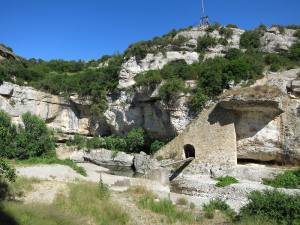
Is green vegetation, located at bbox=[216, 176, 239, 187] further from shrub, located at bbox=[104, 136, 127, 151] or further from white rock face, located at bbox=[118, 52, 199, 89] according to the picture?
white rock face, located at bbox=[118, 52, 199, 89]

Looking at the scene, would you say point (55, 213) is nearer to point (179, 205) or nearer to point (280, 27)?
point (179, 205)

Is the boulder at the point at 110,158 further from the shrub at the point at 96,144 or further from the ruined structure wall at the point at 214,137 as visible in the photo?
the ruined structure wall at the point at 214,137

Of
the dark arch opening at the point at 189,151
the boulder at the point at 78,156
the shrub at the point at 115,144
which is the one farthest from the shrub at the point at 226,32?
the boulder at the point at 78,156

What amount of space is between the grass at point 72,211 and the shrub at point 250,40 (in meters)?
33.3

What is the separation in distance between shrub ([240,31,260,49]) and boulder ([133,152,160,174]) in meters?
20.2

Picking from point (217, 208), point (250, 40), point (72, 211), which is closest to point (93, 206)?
point (72, 211)

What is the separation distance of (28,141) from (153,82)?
577 inches

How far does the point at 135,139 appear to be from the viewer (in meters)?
40.9

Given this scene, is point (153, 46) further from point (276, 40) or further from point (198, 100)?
point (276, 40)

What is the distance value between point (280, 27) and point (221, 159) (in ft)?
79.0

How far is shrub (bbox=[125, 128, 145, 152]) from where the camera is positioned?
A: 41.0 m

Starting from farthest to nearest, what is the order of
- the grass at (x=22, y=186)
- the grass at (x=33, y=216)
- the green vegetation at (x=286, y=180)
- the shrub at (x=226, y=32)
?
the shrub at (x=226, y=32), the green vegetation at (x=286, y=180), the grass at (x=22, y=186), the grass at (x=33, y=216)

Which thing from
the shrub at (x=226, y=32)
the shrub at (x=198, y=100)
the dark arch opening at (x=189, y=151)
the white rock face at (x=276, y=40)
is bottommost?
the dark arch opening at (x=189, y=151)

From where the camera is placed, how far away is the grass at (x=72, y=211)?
1089cm
